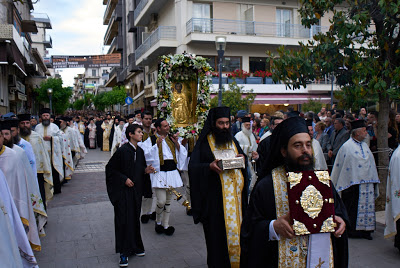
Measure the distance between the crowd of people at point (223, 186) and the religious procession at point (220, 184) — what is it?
0.5 inches

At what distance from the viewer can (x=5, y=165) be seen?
4.75 m

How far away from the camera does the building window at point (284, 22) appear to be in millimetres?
27000

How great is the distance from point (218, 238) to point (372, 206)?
10.6 feet

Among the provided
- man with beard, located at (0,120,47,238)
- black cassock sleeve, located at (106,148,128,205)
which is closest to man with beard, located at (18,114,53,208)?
man with beard, located at (0,120,47,238)

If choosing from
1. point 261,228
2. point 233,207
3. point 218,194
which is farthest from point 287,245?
point 218,194

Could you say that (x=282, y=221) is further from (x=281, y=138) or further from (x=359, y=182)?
(x=359, y=182)

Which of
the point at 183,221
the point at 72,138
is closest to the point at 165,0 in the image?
the point at 72,138

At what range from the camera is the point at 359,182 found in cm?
677

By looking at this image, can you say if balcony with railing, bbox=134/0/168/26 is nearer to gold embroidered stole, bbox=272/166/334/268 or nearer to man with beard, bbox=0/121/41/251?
man with beard, bbox=0/121/41/251

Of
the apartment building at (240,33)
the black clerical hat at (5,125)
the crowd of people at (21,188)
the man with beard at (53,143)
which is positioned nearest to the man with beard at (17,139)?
the crowd of people at (21,188)

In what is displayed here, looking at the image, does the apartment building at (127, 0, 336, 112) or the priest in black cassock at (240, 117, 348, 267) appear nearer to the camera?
the priest in black cassock at (240, 117, 348, 267)

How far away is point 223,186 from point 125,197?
62.8 inches

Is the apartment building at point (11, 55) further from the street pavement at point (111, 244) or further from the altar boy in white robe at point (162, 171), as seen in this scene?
the street pavement at point (111, 244)

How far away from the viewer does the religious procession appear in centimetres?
290
